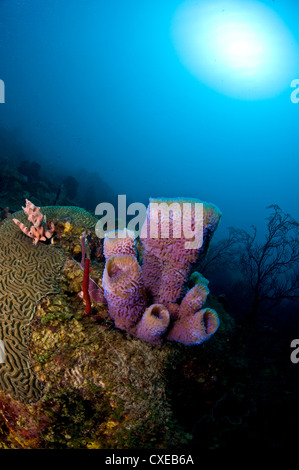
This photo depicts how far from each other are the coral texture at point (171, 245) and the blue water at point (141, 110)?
69.5m

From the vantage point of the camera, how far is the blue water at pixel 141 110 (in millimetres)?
80625

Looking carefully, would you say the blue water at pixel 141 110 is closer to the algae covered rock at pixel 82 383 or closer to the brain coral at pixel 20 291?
the brain coral at pixel 20 291

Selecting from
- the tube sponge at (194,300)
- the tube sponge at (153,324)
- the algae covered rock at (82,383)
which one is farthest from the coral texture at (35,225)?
the tube sponge at (194,300)

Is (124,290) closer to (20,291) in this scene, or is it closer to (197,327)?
(197,327)

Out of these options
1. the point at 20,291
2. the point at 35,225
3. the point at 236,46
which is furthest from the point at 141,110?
the point at 20,291

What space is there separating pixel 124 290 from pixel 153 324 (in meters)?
0.36

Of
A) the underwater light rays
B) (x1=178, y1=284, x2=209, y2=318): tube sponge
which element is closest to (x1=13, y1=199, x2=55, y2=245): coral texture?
(x1=178, y1=284, x2=209, y2=318): tube sponge

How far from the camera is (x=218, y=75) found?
320 feet

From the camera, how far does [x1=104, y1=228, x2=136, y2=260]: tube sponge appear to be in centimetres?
204

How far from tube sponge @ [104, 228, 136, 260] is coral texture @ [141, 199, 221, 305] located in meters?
0.13

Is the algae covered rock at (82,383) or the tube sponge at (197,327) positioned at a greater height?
the tube sponge at (197,327)

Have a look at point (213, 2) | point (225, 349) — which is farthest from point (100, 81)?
point (225, 349)
